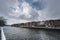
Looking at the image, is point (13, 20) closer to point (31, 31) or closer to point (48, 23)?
point (31, 31)

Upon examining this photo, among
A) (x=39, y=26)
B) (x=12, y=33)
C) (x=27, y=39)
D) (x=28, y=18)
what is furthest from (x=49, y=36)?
(x=12, y=33)

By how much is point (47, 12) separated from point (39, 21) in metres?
0.22

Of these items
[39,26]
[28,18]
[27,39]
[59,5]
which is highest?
[59,5]

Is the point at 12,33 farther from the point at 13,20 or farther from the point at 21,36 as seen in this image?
the point at 13,20

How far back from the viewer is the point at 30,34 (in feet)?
7.63

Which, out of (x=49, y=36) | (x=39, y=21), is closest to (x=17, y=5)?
(x=39, y=21)

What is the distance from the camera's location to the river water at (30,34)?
2.26 metres

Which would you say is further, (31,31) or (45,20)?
(31,31)

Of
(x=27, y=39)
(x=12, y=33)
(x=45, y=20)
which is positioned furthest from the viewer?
(x=12, y=33)

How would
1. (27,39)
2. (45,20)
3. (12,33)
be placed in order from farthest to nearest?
(12,33)
(27,39)
(45,20)

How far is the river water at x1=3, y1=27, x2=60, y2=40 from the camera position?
2264 mm

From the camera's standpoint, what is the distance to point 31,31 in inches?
93.7

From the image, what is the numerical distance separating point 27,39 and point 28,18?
44 cm

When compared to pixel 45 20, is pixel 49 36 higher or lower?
lower
